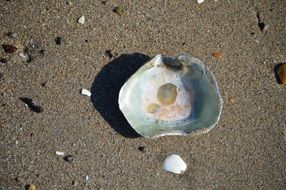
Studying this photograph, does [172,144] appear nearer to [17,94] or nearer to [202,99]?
[202,99]

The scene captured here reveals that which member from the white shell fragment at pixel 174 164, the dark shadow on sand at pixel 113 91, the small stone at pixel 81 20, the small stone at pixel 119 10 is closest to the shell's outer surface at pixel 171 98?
the dark shadow on sand at pixel 113 91

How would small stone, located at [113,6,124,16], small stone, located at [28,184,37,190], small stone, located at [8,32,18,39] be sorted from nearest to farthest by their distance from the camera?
small stone, located at [28,184,37,190]
small stone, located at [8,32,18,39]
small stone, located at [113,6,124,16]

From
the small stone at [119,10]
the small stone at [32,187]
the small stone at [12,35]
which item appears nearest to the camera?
the small stone at [32,187]

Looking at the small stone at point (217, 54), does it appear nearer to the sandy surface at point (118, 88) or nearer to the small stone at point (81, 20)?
the sandy surface at point (118, 88)


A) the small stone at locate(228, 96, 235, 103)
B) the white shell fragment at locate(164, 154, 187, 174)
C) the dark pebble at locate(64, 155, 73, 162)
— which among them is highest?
the small stone at locate(228, 96, 235, 103)

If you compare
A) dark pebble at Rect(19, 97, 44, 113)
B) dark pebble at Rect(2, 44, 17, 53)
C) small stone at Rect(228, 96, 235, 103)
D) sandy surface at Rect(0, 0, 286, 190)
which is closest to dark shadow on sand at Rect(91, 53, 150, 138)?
sandy surface at Rect(0, 0, 286, 190)

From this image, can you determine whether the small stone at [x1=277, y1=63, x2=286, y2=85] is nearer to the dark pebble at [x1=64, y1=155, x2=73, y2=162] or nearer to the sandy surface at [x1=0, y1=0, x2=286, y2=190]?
the sandy surface at [x1=0, y1=0, x2=286, y2=190]
